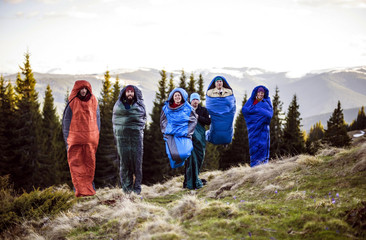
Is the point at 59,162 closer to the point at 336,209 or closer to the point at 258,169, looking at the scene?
the point at 258,169

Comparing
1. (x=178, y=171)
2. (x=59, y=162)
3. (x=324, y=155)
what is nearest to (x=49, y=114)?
(x=59, y=162)

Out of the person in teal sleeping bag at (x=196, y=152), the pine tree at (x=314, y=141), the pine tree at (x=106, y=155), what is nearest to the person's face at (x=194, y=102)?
the person in teal sleeping bag at (x=196, y=152)

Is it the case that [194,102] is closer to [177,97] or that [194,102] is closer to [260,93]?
[177,97]

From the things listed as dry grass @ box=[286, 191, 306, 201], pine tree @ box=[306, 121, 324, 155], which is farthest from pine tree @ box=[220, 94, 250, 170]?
dry grass @ box=[286, 191, 306, 201]

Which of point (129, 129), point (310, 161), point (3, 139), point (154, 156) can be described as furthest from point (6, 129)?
point (310, 161)

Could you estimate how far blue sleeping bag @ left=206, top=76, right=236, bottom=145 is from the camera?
11.5 meters

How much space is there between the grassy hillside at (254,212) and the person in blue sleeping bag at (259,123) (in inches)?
66.7

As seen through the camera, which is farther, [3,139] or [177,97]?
[3,139]

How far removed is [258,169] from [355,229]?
5.02m

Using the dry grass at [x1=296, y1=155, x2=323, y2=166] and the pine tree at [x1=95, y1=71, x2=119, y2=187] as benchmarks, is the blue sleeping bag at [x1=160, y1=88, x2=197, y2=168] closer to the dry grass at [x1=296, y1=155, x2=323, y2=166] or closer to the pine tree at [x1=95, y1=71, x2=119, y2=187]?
the dry grass at [x1=296, y1=155, x2=323, y2=166]

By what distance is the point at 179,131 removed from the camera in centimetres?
999

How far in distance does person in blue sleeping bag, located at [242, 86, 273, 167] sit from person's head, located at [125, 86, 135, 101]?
3898 mm

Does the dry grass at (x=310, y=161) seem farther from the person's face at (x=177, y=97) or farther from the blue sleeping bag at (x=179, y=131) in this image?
the person's face at (x=177, y=97)

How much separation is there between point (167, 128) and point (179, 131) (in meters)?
0.40
